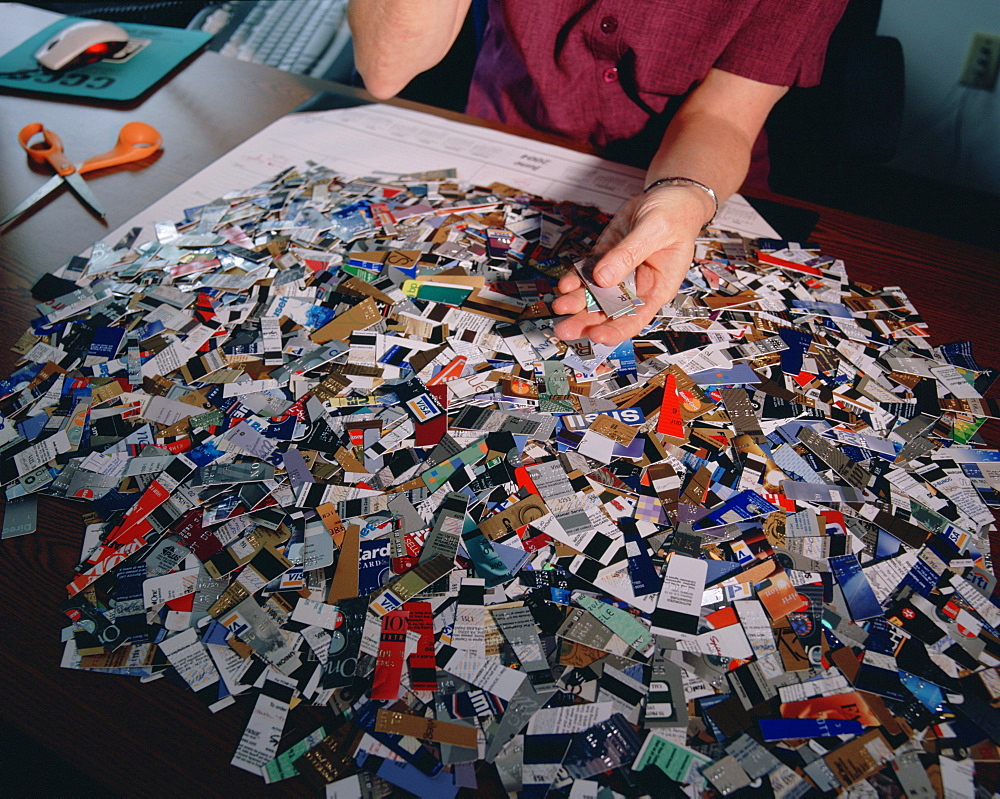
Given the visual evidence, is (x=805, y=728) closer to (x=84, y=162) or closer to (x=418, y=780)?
(x=418, y=780)

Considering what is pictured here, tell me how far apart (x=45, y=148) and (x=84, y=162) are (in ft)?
0.33

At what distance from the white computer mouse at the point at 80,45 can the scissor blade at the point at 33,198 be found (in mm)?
429

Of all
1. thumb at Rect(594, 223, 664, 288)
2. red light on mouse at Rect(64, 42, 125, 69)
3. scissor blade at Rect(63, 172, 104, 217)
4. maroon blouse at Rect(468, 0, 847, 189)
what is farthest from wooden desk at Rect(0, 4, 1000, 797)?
thumb at Rect(594, 223, 664, 288)

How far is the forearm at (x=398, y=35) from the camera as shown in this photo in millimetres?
1045

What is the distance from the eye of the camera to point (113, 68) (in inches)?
55.7

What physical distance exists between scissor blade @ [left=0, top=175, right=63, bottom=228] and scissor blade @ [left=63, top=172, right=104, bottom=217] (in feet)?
0.06

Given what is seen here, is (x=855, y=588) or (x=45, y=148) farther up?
(x=45, y=148)

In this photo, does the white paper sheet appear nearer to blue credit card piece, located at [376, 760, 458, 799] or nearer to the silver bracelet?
the silver bracelet

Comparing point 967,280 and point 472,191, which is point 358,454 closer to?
point 472,191

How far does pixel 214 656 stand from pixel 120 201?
929 millimetres

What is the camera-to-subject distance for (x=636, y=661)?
0.58m

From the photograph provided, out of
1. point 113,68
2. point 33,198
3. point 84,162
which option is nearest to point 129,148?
point 84,162

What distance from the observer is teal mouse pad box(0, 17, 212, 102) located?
1.35 metres

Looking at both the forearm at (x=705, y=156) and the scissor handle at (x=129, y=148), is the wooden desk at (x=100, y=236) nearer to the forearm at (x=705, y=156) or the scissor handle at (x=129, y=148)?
the scissor handle at (x=129, y=148)
